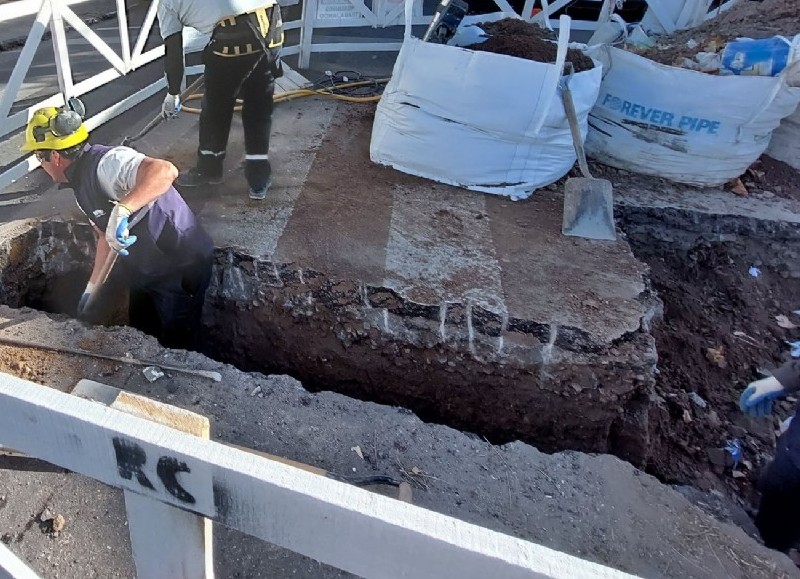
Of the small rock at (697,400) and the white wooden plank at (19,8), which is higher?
the white wooden plank at (19,8)

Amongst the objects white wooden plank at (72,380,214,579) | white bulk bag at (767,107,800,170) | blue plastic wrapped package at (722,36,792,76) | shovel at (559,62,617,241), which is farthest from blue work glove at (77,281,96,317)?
white bulk bag at (767,107,800,170)

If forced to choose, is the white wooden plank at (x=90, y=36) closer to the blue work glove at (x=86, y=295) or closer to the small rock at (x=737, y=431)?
the blue work glove at (x=86, y=295)

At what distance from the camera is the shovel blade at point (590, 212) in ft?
12.9

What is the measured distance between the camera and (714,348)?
158 inches

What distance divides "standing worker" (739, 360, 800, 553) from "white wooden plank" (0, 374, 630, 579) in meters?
2.26

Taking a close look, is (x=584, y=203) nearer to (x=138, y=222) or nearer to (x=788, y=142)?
(x=788, y=142)

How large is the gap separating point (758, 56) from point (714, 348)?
216 cm

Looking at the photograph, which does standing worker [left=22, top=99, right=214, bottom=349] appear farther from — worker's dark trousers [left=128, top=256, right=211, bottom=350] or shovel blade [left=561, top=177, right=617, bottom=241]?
shovel blade [left=561, top=177, right=617, bottom=241]

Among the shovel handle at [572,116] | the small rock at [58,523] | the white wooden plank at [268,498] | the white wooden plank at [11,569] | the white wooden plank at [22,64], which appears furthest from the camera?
the shovel handle at [572,116]

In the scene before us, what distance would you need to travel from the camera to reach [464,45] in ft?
15.9

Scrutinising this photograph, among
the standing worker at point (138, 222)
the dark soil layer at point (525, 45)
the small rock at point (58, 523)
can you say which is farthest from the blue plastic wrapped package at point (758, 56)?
the small rock at point (58, 523)

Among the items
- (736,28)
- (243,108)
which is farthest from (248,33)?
(736,28)

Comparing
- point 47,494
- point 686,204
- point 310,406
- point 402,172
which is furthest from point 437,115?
point 47,494

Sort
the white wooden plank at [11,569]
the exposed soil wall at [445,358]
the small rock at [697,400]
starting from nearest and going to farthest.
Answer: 1. the white wooden plank at [11,569]
2. the exposed soil wall at [445,358]
3. the small rock at [697,400]
